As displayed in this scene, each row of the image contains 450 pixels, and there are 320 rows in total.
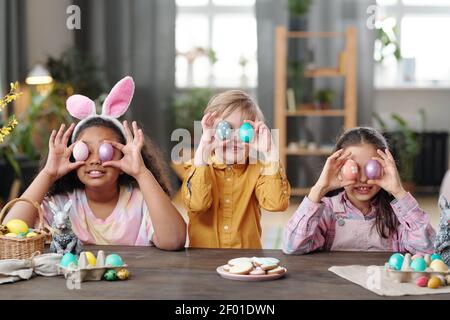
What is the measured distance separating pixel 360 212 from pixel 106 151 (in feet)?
2.47

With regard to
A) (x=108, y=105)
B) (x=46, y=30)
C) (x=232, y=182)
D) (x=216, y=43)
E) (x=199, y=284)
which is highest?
(x=46, y=30)

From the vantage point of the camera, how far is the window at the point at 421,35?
25.6 feet

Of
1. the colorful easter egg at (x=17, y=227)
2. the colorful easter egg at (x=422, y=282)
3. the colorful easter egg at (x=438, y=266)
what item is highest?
the colorful easter egg at (x=17, y=227)

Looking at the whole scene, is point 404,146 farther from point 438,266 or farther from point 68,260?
point 68,260

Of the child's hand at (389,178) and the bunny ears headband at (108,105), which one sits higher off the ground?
the bunny ears headband at (108,105)

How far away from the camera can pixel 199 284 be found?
1604 millimetres

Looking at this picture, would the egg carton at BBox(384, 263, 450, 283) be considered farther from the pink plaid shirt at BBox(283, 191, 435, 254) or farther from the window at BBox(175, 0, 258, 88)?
the window at BBox(175, 0, 258, 88)

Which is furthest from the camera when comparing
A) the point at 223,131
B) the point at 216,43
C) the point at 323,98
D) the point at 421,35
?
the point at 216,43

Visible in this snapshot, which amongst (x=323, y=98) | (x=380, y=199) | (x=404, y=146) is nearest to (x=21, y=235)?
(x=380, y=199)

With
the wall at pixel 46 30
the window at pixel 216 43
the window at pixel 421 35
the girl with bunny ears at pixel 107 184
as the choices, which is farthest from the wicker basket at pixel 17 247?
the window at pixel 421 35

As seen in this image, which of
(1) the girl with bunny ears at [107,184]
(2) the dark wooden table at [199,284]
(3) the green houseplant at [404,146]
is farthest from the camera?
(3) the green houseplant at [404,146]

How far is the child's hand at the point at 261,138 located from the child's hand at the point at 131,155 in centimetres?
34

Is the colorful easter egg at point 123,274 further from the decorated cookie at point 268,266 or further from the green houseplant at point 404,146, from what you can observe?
the green houseplant at point 404,146

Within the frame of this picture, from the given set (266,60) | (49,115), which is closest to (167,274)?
(49,115)
